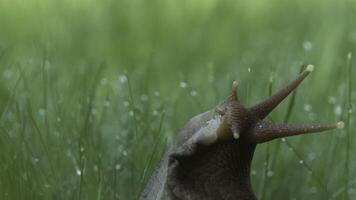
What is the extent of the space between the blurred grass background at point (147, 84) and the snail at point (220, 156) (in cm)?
35

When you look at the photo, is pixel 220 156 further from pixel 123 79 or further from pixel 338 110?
pixel 123 79

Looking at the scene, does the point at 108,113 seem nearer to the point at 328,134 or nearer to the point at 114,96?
the point at 114,96

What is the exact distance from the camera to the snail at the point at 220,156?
2.44 m

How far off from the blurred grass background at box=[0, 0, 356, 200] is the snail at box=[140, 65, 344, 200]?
13.7 inches

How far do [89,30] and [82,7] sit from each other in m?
0.27

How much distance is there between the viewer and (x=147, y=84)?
3.89 meters

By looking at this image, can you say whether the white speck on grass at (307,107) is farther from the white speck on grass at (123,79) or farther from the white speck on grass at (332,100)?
the white speck on grass at (123,79)

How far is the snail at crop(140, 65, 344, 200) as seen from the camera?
244cm

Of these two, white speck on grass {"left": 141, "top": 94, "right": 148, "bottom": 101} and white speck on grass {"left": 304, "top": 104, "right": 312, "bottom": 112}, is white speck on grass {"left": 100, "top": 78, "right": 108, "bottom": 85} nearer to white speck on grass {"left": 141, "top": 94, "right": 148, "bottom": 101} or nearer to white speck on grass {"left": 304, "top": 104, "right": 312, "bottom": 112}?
white speck on grass {"left": 141, "top": 94, "right": 148, "bottom": 101}

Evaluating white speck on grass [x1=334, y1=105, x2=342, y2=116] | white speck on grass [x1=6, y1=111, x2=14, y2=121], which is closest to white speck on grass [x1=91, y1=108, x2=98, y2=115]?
white speck on grass [x1=6, y1=111, x2=14, y2=121]

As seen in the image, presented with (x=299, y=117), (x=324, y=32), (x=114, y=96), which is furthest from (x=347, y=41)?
(x=114, y=96)

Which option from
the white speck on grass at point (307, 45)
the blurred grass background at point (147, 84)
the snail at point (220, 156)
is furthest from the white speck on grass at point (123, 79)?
the snail at point (220, 156)

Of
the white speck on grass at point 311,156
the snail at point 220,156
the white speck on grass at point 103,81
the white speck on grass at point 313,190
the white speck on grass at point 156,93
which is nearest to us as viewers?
the snail at point 220,156

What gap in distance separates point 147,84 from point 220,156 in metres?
1.49
